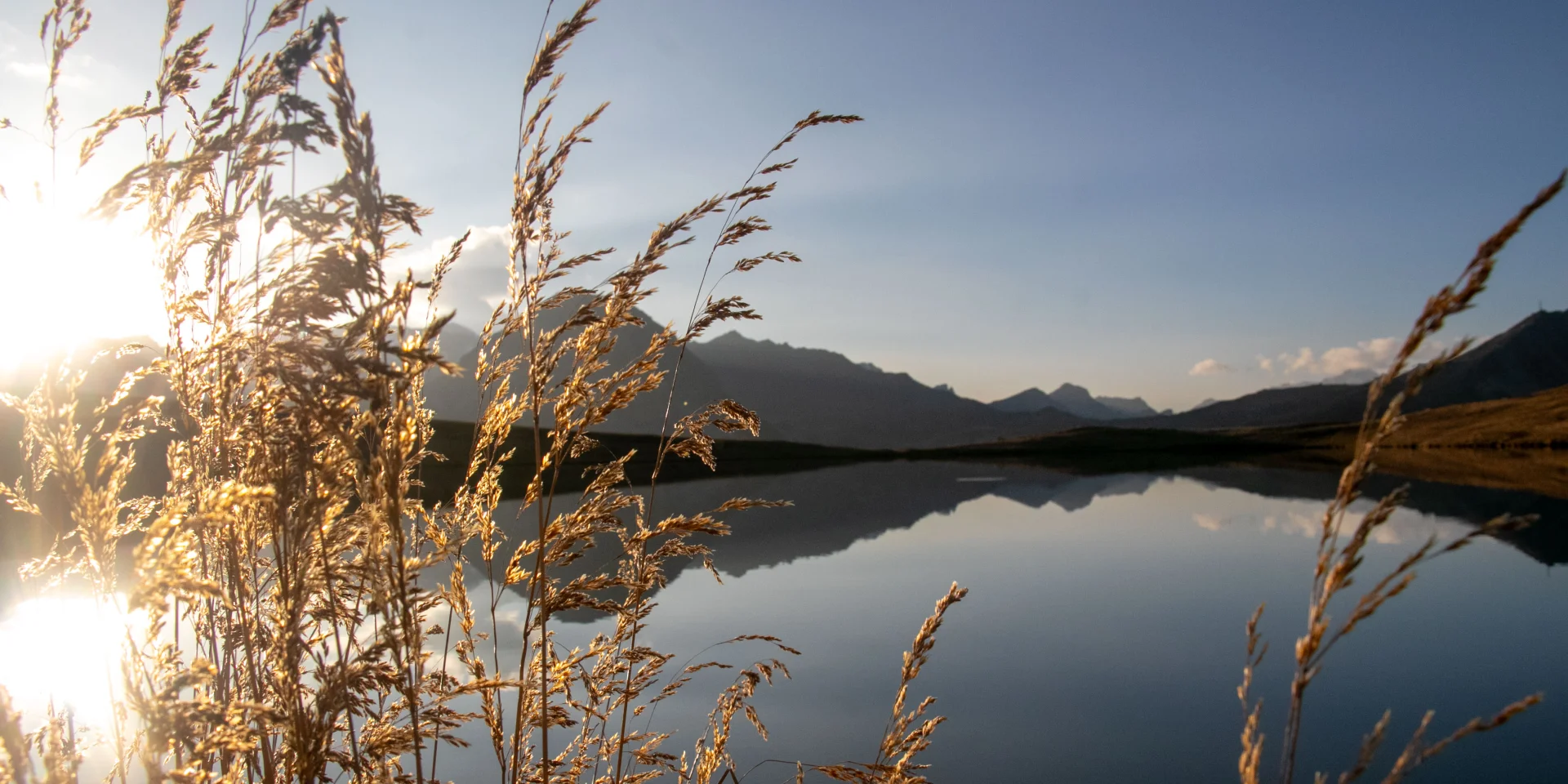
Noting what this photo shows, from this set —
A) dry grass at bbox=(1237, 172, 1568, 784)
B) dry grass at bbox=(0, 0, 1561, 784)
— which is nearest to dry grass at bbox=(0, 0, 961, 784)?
dry grass at bbox=(0, 0, 1561, 784)

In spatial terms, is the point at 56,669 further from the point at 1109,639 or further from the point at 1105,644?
the point at 1109,639

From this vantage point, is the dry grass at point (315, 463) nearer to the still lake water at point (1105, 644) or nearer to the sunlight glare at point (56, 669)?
the sunlight glare at point (56, 669)

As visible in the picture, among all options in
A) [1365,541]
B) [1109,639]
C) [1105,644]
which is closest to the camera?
[1365,541]

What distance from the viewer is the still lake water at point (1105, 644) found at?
469cm

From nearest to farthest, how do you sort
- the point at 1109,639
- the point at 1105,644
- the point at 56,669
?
1. the point at 56,669
2. the point at 1105,644
3. the point at 1109,639

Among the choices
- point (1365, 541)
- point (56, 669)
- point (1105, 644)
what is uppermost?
point (1365, 541)

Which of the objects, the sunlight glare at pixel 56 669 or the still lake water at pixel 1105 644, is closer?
the sunlight glare at pixel 56 669

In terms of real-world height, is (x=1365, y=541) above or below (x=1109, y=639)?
above

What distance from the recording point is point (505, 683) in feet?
5.53

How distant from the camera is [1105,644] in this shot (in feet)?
22.5

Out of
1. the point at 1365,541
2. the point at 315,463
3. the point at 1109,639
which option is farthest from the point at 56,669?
the point at 1109,639

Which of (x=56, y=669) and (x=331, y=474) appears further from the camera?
(x=56, y=669)

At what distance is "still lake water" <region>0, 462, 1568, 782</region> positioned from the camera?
4.69 metres

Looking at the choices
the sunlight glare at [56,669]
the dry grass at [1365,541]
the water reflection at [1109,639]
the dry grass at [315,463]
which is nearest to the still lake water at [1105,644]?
the water reflection at [1109,639]
